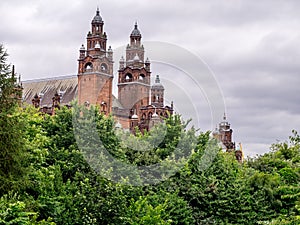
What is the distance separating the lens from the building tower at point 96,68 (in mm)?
82750

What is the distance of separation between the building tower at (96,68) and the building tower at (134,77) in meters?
5.44

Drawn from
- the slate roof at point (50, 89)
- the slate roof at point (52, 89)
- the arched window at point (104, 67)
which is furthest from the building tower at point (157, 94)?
the slate roof at point (50, 89)

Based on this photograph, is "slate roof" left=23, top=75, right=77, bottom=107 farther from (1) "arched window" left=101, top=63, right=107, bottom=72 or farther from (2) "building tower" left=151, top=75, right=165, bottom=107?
(2) "building tower" left=151, top=75, right=165, bottom=107

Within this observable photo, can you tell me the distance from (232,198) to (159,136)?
19.9ft

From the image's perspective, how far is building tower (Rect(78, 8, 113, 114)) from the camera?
8275cm

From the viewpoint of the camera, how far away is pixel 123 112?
89375mm

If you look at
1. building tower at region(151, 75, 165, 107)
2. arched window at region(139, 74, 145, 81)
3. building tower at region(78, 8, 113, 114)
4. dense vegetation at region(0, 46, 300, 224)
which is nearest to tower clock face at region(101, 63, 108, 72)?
building tower at region(78, 8, 113, 114)

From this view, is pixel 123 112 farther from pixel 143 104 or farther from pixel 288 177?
pixel 288 177

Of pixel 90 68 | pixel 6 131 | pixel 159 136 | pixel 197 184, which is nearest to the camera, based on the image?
→ pixel 6 131

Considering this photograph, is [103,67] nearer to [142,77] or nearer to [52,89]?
[142,77]

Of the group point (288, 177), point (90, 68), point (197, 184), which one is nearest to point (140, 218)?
point (197, 184)

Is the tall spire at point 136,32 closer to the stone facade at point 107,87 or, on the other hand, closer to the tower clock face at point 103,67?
the stone facade at point 107,87

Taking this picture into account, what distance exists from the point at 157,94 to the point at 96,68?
33.6 ft

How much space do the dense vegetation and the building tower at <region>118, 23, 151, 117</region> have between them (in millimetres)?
47803
